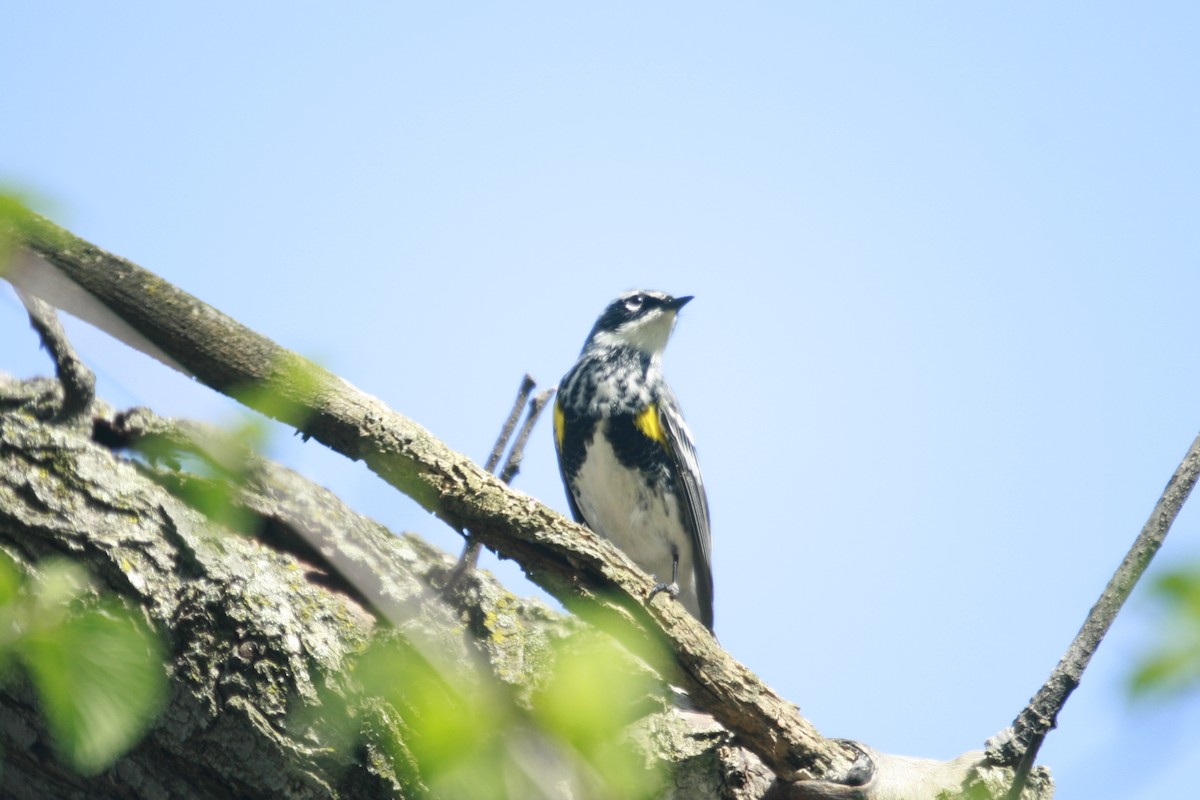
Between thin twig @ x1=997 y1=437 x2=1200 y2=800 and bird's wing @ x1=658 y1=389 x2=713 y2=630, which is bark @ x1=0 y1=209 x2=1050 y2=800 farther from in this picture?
bird's wing @ x1=658 y1=389 x2=713 y2=630

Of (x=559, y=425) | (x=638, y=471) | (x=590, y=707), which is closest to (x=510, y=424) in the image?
(x=590, y=707)

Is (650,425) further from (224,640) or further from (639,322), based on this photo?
(224,640)

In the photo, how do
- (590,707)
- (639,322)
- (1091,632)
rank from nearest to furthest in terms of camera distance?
(590,707) → (1091,632) → (639,322)

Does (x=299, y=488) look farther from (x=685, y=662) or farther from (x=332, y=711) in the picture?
(x=685, y=662)

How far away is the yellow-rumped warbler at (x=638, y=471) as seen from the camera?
670cm

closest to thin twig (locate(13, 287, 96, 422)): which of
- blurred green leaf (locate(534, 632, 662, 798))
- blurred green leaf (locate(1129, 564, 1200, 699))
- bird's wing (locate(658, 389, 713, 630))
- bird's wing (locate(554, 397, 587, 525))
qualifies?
blurred green leaf (locate(534, 632, 662, 798))

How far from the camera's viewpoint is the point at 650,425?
677cm

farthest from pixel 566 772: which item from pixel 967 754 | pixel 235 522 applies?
pixel 967 754

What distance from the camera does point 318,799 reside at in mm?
3096

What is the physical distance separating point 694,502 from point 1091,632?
12.9ft

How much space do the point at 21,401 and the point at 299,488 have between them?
3.54 feet

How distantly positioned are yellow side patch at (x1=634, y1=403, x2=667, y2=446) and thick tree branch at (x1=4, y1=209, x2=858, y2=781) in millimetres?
3263

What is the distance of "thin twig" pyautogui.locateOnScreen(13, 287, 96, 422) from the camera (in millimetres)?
3001

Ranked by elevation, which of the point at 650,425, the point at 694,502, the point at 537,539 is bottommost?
the point at 537,539
